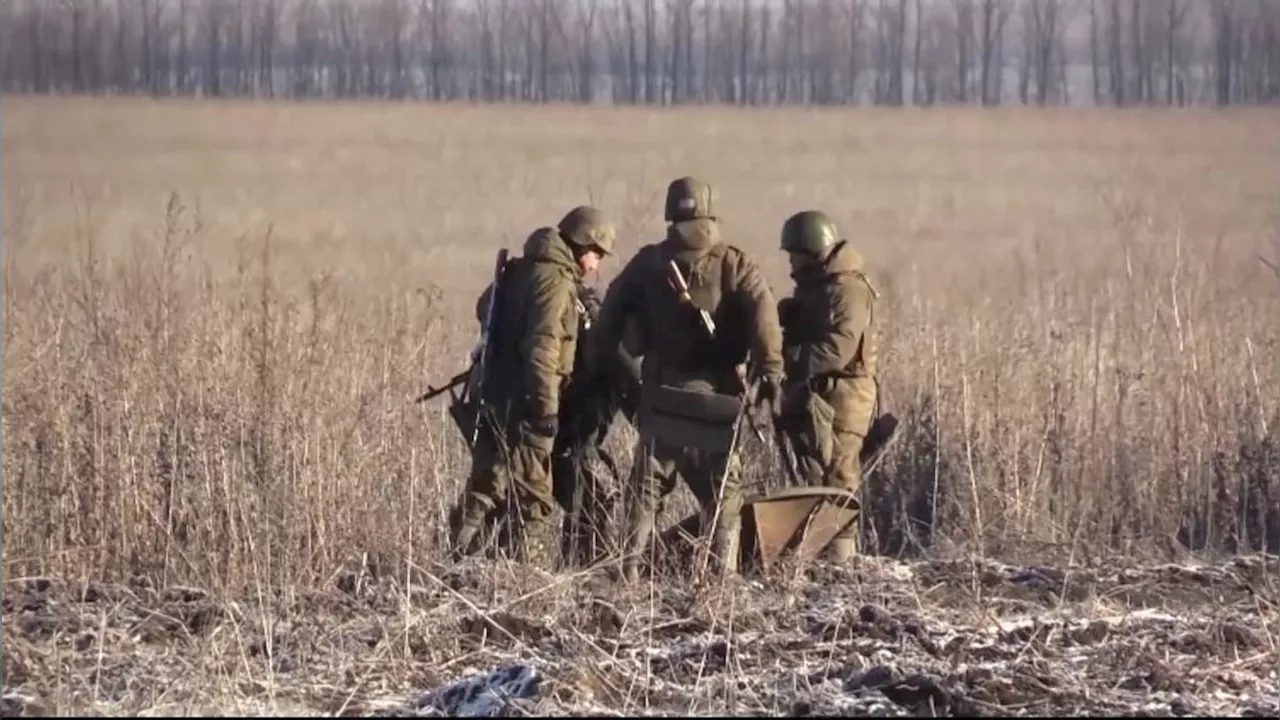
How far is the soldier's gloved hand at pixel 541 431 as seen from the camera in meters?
7.49

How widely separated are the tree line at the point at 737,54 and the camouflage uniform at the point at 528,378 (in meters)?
25.8

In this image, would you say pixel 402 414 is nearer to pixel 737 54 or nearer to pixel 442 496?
pixel 442 496

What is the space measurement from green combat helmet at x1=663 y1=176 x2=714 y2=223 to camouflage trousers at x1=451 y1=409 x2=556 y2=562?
3.72 feet

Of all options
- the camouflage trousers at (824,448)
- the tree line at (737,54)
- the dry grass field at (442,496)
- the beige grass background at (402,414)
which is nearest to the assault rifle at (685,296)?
the camouflage trousers at (824,448)

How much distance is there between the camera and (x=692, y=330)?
7.43 metres

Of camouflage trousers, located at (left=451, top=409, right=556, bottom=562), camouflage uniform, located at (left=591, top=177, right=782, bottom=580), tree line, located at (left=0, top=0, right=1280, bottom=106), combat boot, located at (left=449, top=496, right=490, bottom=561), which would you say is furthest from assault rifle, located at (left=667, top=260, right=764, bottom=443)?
tree line, located at (left=0, top=0, right=1280, bottom=106)

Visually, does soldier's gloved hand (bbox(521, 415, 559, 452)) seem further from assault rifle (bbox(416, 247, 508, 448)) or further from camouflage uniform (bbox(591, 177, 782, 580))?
camouflage uniform (bbox(591, 177, 782, 580))

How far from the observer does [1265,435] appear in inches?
341

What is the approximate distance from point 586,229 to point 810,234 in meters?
0.98

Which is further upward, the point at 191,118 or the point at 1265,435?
the point at 191,118

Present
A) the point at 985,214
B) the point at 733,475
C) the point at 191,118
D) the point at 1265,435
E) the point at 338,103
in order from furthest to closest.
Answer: the point at 338,103, the point at 191,118, the point at 985,214, the point at 1265,435, the point at 733,475

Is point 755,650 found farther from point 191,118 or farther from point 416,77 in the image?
point 416,77

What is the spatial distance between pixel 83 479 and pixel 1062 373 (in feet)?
16.6

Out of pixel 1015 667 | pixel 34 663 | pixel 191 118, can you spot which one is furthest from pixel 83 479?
pixel 191 118
